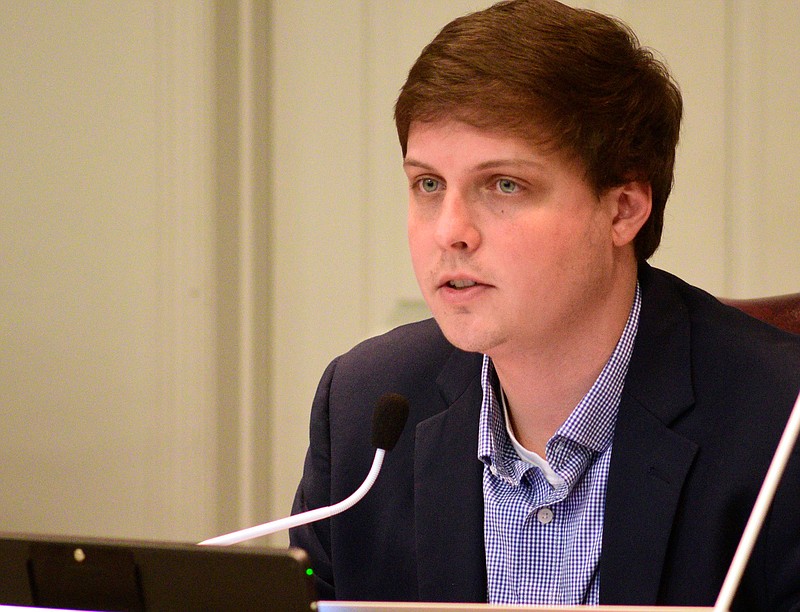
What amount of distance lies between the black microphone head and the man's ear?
362 mm

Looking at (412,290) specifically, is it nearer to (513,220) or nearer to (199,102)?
(199,102)

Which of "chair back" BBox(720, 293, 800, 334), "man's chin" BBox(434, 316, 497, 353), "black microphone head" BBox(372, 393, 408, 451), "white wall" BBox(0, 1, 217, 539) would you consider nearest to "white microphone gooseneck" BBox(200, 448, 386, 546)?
"black microphone head" BBox(372, 393, 408, 451)

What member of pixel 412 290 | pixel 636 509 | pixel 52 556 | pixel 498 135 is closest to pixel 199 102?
pixel 412 290

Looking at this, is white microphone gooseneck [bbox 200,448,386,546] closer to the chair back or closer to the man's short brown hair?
the man's short brown hair

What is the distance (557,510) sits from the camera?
1.21 m

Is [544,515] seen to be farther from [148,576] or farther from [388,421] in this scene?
[148,576]

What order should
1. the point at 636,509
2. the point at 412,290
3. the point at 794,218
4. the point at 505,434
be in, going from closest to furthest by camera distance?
the point at 636,509 < the point at 505,434 < the point at 794,218 < the point at 412,290

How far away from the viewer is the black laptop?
2.10 feet

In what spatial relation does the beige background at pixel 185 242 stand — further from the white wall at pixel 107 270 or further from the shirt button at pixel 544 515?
the shirt button at pixel 544 515

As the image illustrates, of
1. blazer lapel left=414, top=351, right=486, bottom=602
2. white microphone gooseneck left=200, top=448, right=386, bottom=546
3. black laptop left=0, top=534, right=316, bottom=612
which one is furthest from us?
blazer lapel left=414, top=351, right=486, bottom=602

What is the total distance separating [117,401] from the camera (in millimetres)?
2619

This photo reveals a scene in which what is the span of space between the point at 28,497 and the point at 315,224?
1.03 meters

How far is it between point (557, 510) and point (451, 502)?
130mm

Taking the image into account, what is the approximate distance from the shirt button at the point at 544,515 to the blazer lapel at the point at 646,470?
0.08 m
